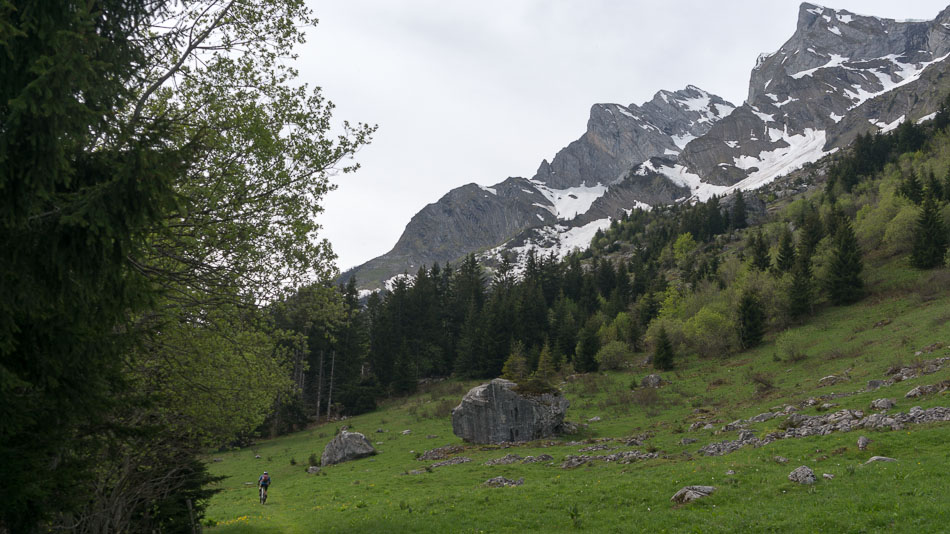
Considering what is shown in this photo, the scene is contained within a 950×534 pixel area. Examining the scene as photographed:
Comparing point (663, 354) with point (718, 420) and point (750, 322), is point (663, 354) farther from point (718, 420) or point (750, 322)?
point (718, 420)

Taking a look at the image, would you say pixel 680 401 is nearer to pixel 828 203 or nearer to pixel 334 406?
pixel 334 406

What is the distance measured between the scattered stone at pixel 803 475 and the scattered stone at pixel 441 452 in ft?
75.6

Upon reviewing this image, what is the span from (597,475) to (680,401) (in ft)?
70.0

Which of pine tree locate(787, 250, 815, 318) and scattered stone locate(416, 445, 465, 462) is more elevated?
pine tree locate(787, 250, 815, 318)

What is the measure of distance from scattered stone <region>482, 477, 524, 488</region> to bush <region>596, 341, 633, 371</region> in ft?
124

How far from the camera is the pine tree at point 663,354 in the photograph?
5422 cm

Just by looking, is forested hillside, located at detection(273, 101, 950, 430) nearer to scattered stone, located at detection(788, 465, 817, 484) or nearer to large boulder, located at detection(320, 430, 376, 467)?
large boulder, located at detection(320, 430, 376, 467)

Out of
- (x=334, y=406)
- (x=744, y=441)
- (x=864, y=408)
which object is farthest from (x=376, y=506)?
(x=334, y=406)

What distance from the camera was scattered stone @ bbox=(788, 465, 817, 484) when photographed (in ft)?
52.7

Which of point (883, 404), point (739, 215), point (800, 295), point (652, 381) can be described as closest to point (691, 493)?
point (883, 404)

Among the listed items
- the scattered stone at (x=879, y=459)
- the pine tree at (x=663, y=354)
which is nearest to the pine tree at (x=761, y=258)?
the pine tree at (x=663, y=354)

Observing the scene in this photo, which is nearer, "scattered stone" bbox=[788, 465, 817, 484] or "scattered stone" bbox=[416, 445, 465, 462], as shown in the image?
"scattered stone" bbox=[788, 465, 817, 484]

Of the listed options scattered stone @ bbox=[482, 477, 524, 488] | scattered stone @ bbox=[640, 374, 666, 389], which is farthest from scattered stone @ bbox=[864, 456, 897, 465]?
scattered stone @ bbox=[640, 374, 666, 389]

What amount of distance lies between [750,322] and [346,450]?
44.5 meters
